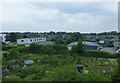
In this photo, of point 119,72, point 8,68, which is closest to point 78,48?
point 8,68

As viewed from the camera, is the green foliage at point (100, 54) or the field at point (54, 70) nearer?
the field at point (54, 70)

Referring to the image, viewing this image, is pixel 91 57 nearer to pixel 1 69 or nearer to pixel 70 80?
pixel 1 69

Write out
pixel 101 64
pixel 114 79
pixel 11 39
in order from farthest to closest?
pixel 11 39 → pixel 101 64 → pixel 114 79

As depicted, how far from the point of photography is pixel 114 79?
15.0ft

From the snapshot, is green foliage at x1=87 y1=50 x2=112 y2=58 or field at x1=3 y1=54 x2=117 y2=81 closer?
field at x1=3 y1=54 x2=117 y2=81

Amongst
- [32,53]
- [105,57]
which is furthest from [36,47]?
[105,57]

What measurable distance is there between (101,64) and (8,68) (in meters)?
3.42

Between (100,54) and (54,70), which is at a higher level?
(54,70)

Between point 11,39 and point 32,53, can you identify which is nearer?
point 32,53

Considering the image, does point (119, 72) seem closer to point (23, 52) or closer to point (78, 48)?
point (78, 48)

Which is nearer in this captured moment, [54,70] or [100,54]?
[54,70]

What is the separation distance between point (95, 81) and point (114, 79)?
1.87ft

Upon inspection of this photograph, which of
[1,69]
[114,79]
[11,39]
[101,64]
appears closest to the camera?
[114,79]

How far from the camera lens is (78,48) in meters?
10.2
